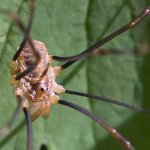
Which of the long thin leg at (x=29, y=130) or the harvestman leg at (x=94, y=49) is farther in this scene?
the harvestman leg at (x=94, y=49)

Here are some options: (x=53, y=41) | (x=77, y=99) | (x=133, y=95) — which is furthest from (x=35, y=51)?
(x=133, y=95)

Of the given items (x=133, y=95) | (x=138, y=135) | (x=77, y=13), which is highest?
(x=77, y=13)

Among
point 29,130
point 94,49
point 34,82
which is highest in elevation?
point 94,49

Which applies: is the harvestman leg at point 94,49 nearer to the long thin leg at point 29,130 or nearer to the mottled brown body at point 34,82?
the mottled brown body at point 34,82

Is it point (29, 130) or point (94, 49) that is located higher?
point (94, 49)

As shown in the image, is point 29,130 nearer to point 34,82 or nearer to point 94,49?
point 34,82

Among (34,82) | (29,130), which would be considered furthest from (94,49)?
(29,130)

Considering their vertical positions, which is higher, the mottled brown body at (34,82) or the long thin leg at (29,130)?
the mottled brown body at (34,82)

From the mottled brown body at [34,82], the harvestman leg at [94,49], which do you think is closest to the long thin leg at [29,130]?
the mottled brown body at [34,82]

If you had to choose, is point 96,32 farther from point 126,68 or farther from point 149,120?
point 149,120
